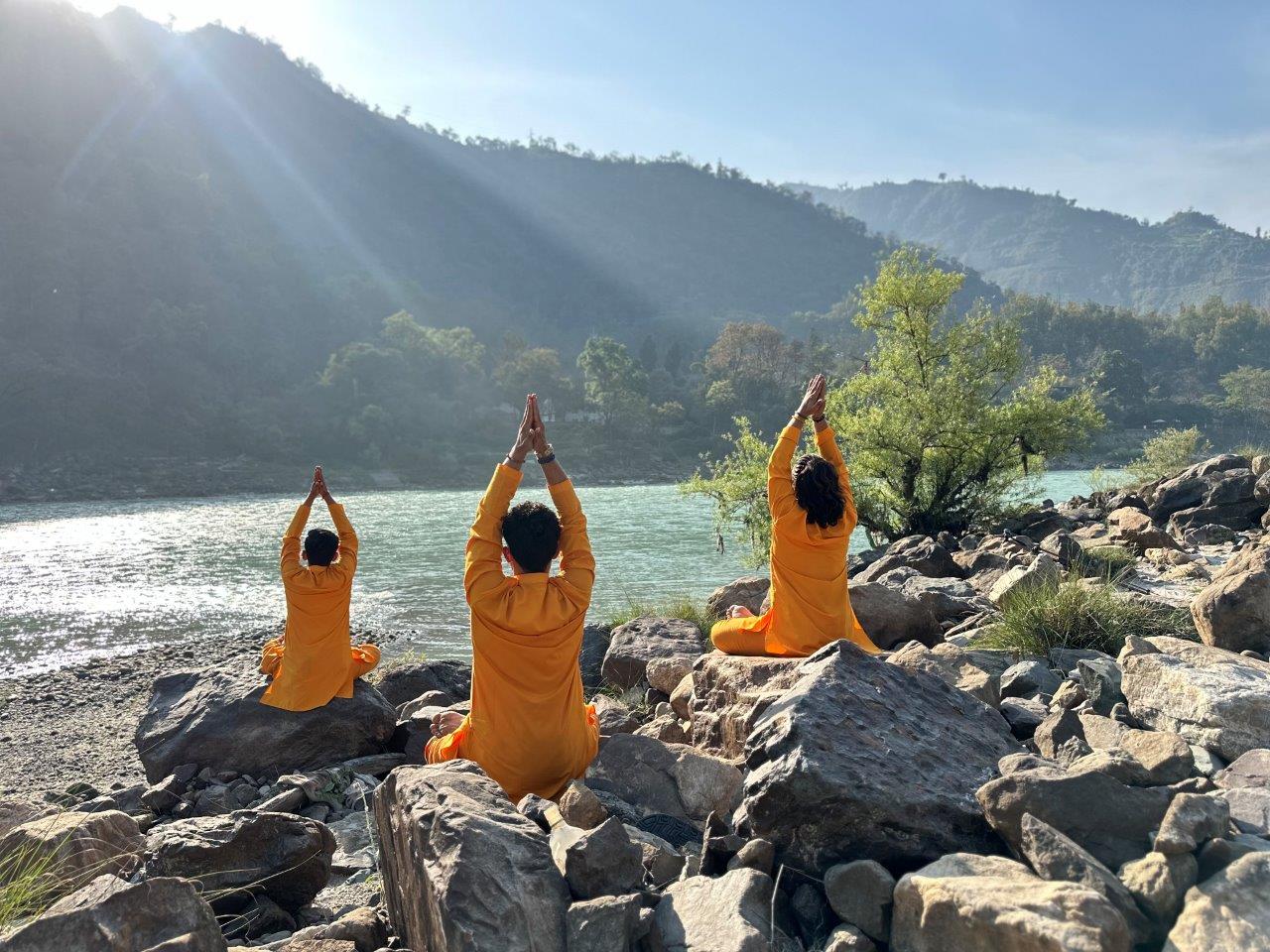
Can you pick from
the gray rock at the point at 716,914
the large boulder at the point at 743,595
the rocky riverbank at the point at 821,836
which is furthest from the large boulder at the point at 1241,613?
the large boulder at the point at 743,595

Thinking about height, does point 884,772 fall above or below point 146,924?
above

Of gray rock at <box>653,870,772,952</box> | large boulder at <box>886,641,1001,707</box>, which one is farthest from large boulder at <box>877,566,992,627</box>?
gray rock at <box>653,870,772,952</box>

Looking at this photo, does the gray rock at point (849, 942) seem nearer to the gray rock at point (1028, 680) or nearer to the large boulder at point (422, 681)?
the gray rock at point (1028, 680)

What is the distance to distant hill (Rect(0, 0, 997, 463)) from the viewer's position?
213 ft

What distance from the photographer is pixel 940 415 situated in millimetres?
15031

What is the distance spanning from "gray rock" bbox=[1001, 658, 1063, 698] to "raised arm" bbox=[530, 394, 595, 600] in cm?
218

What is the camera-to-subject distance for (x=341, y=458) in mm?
61875

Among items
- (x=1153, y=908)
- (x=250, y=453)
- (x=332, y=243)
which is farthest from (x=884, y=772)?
(x=332, y=243)

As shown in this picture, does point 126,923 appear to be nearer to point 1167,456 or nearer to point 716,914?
point 716,914

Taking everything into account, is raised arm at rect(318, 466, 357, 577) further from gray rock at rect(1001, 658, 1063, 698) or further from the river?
the river

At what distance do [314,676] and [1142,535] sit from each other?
9.45 metres

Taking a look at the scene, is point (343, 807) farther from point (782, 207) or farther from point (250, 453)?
point (782, 207)

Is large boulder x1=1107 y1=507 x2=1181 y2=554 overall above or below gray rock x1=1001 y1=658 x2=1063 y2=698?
above

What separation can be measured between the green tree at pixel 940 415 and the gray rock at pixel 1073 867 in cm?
1321
